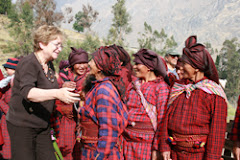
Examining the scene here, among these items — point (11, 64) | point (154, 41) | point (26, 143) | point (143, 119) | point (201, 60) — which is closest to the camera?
point (26, 143)

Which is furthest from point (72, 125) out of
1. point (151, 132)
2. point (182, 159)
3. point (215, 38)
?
point (215, 38)

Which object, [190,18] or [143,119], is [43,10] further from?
[190,18]

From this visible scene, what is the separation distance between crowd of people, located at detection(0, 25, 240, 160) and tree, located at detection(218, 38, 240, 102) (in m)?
32.8

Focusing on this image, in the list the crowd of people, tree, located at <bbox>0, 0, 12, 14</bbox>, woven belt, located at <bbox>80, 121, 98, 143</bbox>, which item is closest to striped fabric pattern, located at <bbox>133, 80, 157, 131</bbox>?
the crowd of people

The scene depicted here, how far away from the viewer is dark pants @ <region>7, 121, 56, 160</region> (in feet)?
7.32

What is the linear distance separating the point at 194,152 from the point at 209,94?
25.5 inches

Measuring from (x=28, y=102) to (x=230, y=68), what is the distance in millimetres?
41115

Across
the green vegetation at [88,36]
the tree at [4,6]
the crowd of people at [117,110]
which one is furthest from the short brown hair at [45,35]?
the tree at [4,6]

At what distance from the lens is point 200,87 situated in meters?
2.33

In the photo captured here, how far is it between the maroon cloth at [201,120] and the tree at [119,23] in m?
21.7

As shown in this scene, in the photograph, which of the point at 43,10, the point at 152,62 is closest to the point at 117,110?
the point at 152,62

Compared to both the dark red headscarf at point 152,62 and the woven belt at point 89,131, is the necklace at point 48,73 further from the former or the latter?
the dark red headscarf at point 152,62

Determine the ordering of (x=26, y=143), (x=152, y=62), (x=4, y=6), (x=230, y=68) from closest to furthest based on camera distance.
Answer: (x=26, y=143) → (x=152, y=62) → (x=230, y=68) → (x=4, y=6)

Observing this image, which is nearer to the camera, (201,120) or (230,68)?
(201,120)
